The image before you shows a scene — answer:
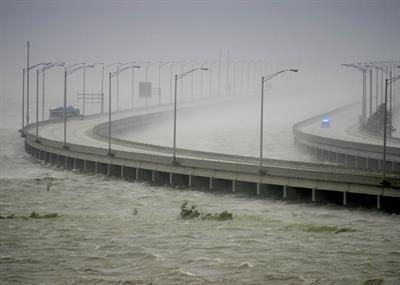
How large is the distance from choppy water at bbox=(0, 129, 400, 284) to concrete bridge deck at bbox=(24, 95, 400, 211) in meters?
1.80

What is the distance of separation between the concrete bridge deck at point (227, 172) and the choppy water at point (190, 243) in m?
1.80

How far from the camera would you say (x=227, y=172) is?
74.7 meters

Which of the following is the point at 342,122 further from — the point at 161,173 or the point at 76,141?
the point at 161,173

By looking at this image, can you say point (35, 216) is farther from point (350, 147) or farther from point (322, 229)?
point (350, 147)

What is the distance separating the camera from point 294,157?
113938 mm

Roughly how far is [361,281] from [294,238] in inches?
458

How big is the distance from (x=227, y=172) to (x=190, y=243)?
91.4ft

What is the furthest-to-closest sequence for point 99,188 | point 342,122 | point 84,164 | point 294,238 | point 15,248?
point 342,122 < point 84,164 < point 99,188 < point 294,238 < point 15,248

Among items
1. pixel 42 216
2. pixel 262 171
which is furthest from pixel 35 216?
pixel 262 171

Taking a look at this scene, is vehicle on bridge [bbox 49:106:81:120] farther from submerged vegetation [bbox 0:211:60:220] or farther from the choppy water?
submerged vegetation [bbox 0:211:60:220]

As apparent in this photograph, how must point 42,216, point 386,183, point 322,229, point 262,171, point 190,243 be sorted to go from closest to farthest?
A: point 190,243
point 322,229
point 42,216
point 386,183
point 262,171

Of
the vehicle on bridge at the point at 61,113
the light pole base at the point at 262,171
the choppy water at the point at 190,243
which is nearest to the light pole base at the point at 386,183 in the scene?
the choppy water at the point at 190,243

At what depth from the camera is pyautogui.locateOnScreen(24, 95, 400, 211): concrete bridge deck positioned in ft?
213

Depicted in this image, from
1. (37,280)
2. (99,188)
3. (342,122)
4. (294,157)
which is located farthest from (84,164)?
(342,122)
